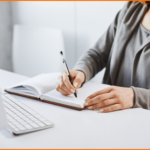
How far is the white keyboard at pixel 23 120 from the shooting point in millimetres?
658

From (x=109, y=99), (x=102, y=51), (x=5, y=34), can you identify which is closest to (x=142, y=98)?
(x=109, y=99)

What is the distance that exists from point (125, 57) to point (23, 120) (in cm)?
73

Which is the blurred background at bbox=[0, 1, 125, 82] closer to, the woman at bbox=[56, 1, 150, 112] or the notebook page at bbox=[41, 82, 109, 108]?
the woman at bbox=[56, 1, 150, 112]

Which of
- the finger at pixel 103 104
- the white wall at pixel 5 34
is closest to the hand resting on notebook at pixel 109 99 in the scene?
the finger at pixel 103 104

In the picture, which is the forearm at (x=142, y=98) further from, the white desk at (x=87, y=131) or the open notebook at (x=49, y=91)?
the open notebook at (x=49, y=91)

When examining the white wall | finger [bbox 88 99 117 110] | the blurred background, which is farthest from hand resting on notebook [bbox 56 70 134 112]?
the white wall

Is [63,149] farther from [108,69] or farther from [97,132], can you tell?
[108,69]

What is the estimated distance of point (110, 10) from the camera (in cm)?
200

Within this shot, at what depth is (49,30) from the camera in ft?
6.34

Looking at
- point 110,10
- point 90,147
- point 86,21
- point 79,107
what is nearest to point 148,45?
point 79,107

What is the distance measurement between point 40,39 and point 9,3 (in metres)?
1.11

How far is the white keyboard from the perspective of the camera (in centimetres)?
66

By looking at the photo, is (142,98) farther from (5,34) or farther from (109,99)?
(5,34)

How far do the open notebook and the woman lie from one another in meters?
0.03
